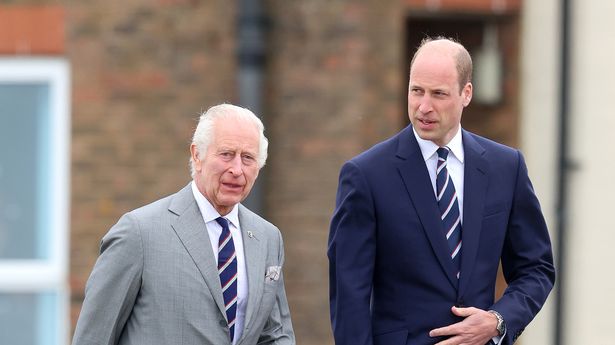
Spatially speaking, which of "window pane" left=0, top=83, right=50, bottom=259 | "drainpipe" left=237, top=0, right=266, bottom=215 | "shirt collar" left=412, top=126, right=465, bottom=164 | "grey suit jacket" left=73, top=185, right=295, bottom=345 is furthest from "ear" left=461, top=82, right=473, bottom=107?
"window pane" left=0, top=83, right=50, bottom=259

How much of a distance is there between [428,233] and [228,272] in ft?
1.98

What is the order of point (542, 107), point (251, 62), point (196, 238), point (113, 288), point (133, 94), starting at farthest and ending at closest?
1. point (542, 107)
2. point (133, 94)
3. point (251, 62)
4. point (196, 238)
5. point (113, 288)

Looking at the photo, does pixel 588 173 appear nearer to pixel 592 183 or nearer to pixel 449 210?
pixel 592 183

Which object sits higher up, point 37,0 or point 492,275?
point 37,0

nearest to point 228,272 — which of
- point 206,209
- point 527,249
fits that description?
point 206,209

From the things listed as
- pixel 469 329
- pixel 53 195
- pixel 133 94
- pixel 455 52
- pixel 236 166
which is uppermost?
pixel 455 52

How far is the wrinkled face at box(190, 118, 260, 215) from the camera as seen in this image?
421 cm

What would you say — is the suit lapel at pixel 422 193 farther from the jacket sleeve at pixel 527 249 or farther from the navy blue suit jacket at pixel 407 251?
the jacket sleeve at pixel 527 249

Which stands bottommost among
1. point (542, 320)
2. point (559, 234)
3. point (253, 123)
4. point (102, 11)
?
point (542, 320)

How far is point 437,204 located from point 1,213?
4.61 m

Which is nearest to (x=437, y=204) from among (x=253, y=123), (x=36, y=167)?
(x=253, y=123)

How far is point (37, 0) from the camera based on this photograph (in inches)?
321

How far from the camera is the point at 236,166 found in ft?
13.8

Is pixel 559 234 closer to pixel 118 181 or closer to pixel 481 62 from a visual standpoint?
pixel 481 62
